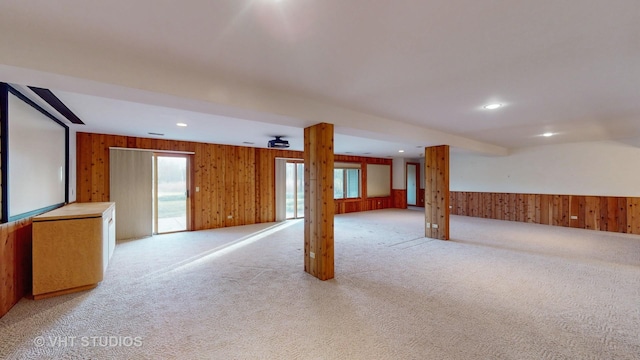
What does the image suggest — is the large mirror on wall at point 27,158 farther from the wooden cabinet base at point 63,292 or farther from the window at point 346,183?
the window at point 346,183

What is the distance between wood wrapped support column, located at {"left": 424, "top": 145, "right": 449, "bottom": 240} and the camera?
5.46 meters

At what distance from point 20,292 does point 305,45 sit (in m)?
3.95

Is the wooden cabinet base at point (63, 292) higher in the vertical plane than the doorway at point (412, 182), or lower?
lower

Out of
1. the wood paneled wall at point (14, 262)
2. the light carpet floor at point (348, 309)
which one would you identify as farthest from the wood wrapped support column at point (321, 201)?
the wood paneled wall at point (14, 262)

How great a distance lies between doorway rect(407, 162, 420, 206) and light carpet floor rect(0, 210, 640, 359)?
7517mm

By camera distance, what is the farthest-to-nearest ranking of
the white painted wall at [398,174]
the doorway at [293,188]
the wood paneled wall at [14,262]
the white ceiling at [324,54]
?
the white painted wall at [398,174], the doorway at [293,188], the wood paneled wall at [14,262], the white ceiling at [324,54]

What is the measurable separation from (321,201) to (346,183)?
664cm

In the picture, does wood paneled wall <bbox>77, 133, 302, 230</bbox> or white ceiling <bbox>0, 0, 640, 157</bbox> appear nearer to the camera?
white ceiling <bbox>0, 0, 640, 157</bbox>

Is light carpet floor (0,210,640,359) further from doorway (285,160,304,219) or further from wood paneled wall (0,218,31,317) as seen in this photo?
doorway (285,160,304,219)

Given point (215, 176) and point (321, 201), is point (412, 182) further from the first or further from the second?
point (321, 201)

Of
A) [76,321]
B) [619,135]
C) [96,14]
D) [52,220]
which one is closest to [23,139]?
[52,220]

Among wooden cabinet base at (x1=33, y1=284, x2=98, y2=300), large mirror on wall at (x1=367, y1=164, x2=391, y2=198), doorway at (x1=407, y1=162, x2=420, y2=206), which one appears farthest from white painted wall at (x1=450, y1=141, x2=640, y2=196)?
wooden cabinet base at (x1=33, y1=284, x2=98, y2=300)

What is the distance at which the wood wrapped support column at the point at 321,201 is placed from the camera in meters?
3.30

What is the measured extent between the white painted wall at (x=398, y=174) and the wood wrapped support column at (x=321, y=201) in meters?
8.53
